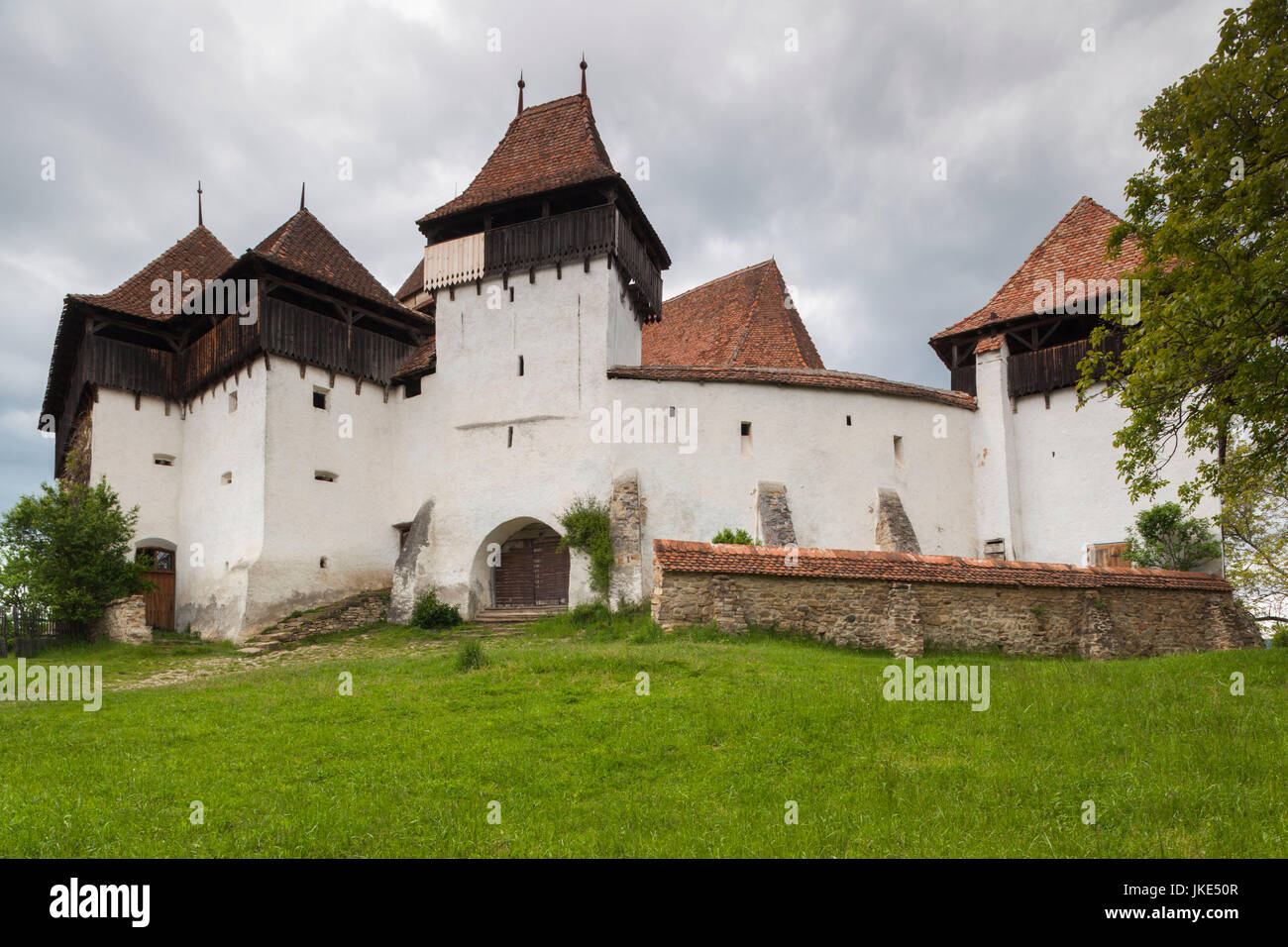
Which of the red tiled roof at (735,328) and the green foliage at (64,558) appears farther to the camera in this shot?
the red tiled roof at (735,328)

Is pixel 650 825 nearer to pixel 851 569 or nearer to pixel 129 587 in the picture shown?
pixel 851 569

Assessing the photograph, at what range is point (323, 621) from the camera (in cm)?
1989

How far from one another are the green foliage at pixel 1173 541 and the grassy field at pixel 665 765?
7397mm

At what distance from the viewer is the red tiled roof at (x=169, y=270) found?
22516 millimetres

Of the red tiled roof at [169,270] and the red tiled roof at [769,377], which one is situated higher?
the red tiled roof at [169,270]

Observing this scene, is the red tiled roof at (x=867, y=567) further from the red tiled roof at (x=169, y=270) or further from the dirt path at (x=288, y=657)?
the red tiled roof at (x=169, y=270)

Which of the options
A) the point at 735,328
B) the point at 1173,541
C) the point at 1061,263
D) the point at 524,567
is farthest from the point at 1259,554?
the point at 524,567

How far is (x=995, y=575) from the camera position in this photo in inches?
578

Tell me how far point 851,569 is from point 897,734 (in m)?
6.51

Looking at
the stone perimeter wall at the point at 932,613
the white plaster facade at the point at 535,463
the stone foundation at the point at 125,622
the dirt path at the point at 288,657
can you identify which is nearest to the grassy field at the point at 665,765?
the stone perimeter wall at the point at 932,613

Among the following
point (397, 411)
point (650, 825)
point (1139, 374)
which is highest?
point (397, 411)

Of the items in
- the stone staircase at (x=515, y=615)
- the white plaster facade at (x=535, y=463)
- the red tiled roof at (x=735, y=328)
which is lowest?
the stone staircase at (x=515, y=615)
